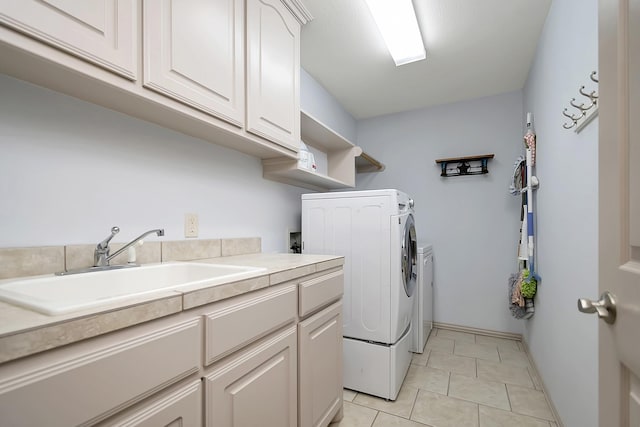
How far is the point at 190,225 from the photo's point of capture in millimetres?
1497

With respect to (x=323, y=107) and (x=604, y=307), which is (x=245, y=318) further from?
(x=323, y=107)

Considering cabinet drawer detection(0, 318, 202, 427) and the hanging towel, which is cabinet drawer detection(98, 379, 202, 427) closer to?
cabinet drawer detection(0, 318, 202, 427)

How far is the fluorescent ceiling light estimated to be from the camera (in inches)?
67.7

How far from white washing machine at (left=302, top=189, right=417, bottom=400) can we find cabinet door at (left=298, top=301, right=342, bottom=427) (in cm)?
37

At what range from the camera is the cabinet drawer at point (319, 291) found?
1308 millimetres

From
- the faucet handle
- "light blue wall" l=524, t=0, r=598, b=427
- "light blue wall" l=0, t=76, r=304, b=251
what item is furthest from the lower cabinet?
"light blue wall" l=524, t=0, r=598, b=427

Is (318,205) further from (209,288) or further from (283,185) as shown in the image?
(209,288)

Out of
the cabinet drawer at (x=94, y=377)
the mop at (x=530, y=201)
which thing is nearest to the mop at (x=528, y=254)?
the mop at (x=530, y=201)

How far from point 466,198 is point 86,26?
328 cm

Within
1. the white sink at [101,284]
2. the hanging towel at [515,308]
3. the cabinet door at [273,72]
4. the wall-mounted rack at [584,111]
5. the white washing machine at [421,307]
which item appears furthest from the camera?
the white washing machine at [421,307]

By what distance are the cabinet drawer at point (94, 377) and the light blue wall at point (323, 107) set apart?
1.84m

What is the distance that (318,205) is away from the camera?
7.10 feet

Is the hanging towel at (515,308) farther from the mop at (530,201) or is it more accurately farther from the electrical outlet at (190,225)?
the electrical outlet at (190,225)

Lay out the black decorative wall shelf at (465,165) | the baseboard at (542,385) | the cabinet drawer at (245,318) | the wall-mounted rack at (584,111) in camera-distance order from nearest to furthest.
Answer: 1. the cabinet drawer at (245,318)
2. the wall-mounted rack at (584,111)
3. the baseboard at (542,385)
4. the black decorative wall shelf at (465,165)
